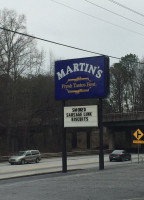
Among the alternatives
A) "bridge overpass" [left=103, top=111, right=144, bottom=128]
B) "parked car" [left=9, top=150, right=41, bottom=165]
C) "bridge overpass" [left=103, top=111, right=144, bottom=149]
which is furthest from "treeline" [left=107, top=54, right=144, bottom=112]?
"parked car" [left=9, top=150, right=41, bottom=165]

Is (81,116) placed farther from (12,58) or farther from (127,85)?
(127,85)

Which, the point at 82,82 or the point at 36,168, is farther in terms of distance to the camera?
the point at 36,168

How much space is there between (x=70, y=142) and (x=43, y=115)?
49.1 ft

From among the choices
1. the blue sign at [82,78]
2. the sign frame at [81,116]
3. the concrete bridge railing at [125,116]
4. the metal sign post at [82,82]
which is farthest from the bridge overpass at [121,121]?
the sign frame at [81,116]

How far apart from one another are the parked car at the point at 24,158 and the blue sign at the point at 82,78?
56.1 feet

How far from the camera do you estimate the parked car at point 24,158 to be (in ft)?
144

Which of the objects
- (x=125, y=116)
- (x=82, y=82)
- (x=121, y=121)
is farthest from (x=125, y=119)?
(x=82, y=82)

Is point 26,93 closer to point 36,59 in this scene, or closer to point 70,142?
point 36,59

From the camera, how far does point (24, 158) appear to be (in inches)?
1751

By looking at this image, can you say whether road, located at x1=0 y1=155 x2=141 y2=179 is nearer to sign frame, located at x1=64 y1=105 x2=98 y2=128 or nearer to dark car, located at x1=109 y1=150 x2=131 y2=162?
dark car, located at x1=109 y1=150 x2=131 y2=162

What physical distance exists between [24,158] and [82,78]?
63.9 ft

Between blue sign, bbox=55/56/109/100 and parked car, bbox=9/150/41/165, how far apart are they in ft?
56.1

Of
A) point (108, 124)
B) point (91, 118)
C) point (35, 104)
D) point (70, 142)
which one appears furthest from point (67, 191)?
point (70, 142)

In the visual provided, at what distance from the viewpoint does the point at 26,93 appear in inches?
2576
